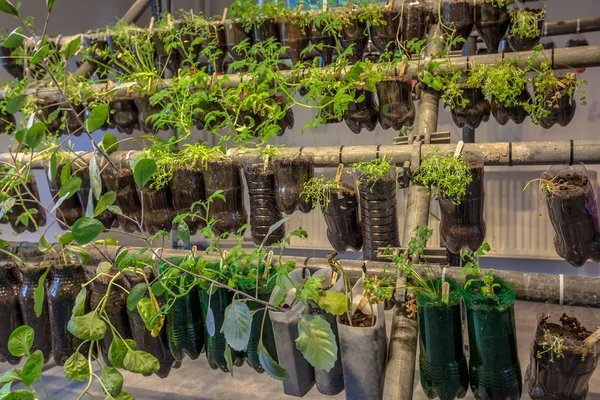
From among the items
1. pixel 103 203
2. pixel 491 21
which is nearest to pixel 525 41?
pixel 491 21

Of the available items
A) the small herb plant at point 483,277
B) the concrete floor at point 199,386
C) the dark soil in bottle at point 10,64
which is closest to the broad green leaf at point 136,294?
the small herb plant at point 483,277

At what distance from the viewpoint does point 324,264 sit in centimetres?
158

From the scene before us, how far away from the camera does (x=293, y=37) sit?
2.22m

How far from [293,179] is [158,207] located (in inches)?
19.6

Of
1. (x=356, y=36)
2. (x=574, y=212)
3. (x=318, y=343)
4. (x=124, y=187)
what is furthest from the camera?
(x=356, y=36)

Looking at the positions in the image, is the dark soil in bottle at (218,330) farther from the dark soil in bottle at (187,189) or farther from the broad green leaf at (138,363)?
the dark soil in bottle at (187,189)

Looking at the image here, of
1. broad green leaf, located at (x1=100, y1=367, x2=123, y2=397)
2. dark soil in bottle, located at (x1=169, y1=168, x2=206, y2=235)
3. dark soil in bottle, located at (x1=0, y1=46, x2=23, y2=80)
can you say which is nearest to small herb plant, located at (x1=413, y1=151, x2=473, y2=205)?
dark soil in bottle, located at (x1=169, y1=168, x2=206, y2=235)

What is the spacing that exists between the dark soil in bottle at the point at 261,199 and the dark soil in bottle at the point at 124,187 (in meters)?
0.41

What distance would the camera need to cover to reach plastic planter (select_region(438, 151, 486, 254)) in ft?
5.20

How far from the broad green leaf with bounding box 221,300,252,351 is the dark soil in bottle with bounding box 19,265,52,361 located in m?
0.81

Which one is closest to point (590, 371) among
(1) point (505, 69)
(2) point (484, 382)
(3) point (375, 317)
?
(2) point (484, 382)

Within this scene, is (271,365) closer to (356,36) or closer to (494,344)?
(494,344)

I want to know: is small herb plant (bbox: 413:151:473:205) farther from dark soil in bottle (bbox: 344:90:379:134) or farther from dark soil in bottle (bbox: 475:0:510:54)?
dark soil in bottle (bbox: 475:0:510:54)

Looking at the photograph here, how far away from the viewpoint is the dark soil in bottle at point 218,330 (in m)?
1.54
